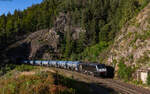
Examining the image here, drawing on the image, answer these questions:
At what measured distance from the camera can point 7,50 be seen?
92875 mm

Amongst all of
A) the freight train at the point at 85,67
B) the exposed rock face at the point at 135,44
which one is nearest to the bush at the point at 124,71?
the exposed rock face at the point at 135,44

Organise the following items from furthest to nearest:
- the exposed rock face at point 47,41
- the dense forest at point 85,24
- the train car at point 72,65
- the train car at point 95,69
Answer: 1. the exposed rock face at point 47,41
2. the dense forest at point 85,24
3. the train car at point 72,65
4. the train car at point 95,69

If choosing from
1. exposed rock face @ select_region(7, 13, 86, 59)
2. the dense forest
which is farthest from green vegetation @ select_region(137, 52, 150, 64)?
exposed rock face @ select_region(7, 13, 86, 59)

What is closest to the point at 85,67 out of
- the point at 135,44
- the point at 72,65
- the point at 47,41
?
the point at 72,65

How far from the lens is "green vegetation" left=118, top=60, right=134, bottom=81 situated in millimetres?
29641

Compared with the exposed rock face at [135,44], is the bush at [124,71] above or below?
below

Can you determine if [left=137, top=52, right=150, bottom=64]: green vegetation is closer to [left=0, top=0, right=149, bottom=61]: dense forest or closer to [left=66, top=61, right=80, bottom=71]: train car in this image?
[left=66, top=61, right=80, bottom=71]: train car

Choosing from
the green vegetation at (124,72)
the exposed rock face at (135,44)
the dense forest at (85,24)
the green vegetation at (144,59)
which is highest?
the dense forest at (85,24)

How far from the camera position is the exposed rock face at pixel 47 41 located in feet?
284

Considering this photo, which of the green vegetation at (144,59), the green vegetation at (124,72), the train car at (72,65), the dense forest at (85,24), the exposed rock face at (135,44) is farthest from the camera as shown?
the dense forest at (85,24)

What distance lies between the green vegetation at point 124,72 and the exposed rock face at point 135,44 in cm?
103

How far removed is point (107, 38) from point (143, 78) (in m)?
→ 46.2

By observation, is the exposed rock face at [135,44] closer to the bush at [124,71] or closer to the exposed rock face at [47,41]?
the bush at [124,71]

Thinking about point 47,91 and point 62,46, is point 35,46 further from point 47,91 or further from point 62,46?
point 47,91
